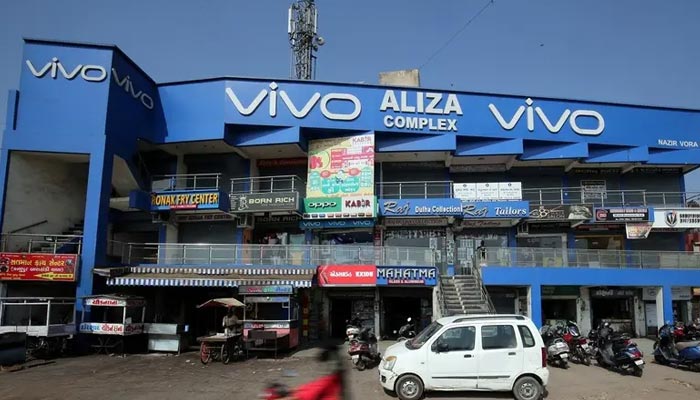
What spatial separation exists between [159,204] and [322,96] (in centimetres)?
968

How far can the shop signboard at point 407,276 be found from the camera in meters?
20.9

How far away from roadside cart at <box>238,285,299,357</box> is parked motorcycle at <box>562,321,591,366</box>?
30.7 feet

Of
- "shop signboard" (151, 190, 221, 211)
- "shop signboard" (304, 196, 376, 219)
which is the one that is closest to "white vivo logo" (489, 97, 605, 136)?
"shop signboard" (304, 196, 376, 219)

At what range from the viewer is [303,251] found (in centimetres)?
2169

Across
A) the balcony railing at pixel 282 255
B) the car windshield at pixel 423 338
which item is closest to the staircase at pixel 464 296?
the balcony railing at pixel 282 255

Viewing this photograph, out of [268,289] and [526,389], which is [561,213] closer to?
[268,289]

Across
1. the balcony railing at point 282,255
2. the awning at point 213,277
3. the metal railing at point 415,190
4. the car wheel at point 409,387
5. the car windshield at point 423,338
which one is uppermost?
the metal railing at point 415,190

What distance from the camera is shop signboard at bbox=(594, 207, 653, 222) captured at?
80.3 feet

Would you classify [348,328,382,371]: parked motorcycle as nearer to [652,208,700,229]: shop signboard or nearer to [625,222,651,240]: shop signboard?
[625,222,651,240]: shop signboard

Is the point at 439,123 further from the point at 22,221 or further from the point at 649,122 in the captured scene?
the point at 22,221

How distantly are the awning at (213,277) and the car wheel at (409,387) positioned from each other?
8156mm

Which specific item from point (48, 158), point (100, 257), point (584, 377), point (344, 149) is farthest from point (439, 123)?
point (48, 158)

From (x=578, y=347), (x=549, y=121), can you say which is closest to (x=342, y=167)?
(x=549, y=121)

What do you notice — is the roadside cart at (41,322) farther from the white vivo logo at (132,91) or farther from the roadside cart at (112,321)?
the white vivo logo at (132,91)
